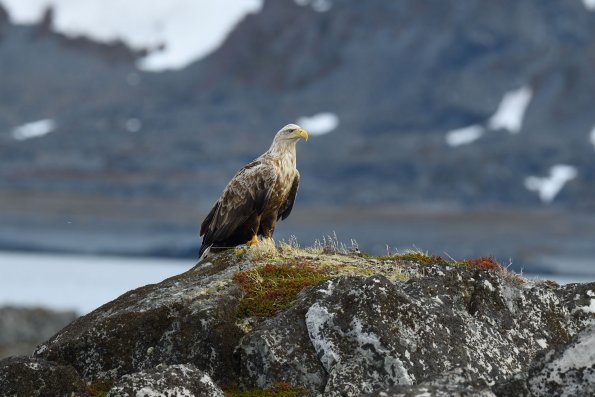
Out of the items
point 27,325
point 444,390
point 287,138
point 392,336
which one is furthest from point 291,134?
point 27,325

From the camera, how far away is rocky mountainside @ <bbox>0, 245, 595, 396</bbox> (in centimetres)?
1275

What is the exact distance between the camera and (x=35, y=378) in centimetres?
1251

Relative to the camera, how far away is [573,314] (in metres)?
14.9

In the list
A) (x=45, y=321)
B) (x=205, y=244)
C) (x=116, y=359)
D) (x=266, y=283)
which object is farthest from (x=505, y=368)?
(x=45, y=321)

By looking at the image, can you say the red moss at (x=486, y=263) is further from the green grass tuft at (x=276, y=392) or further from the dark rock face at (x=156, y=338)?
the green grass tuft at (x=276, y=392)

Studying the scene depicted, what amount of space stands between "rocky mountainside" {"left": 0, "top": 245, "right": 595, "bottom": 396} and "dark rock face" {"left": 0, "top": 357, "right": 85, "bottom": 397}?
0.01 m

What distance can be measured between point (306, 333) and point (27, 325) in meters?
64.7

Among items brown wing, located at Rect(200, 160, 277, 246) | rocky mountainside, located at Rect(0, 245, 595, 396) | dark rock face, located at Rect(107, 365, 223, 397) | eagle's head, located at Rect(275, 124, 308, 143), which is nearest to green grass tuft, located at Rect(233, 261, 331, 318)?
rocky mountainside, located at Rect(0, 245, 595, 396)

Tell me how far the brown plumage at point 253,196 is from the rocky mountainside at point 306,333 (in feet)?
13.2

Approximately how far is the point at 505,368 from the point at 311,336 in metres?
2.32

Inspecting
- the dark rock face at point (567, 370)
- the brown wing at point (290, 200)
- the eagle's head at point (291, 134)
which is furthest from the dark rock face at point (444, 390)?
the brown wing at point (290, 200)

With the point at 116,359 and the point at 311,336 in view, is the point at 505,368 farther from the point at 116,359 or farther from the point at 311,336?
the point at 116,359

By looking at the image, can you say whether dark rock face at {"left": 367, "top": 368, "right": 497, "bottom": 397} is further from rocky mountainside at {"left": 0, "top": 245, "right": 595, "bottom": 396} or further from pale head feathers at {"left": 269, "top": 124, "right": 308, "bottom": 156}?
pale head feathers at {"left": 269, "top": 124, "right": 308, "bottom": 156}

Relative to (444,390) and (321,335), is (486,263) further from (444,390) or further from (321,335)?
(444,390)
